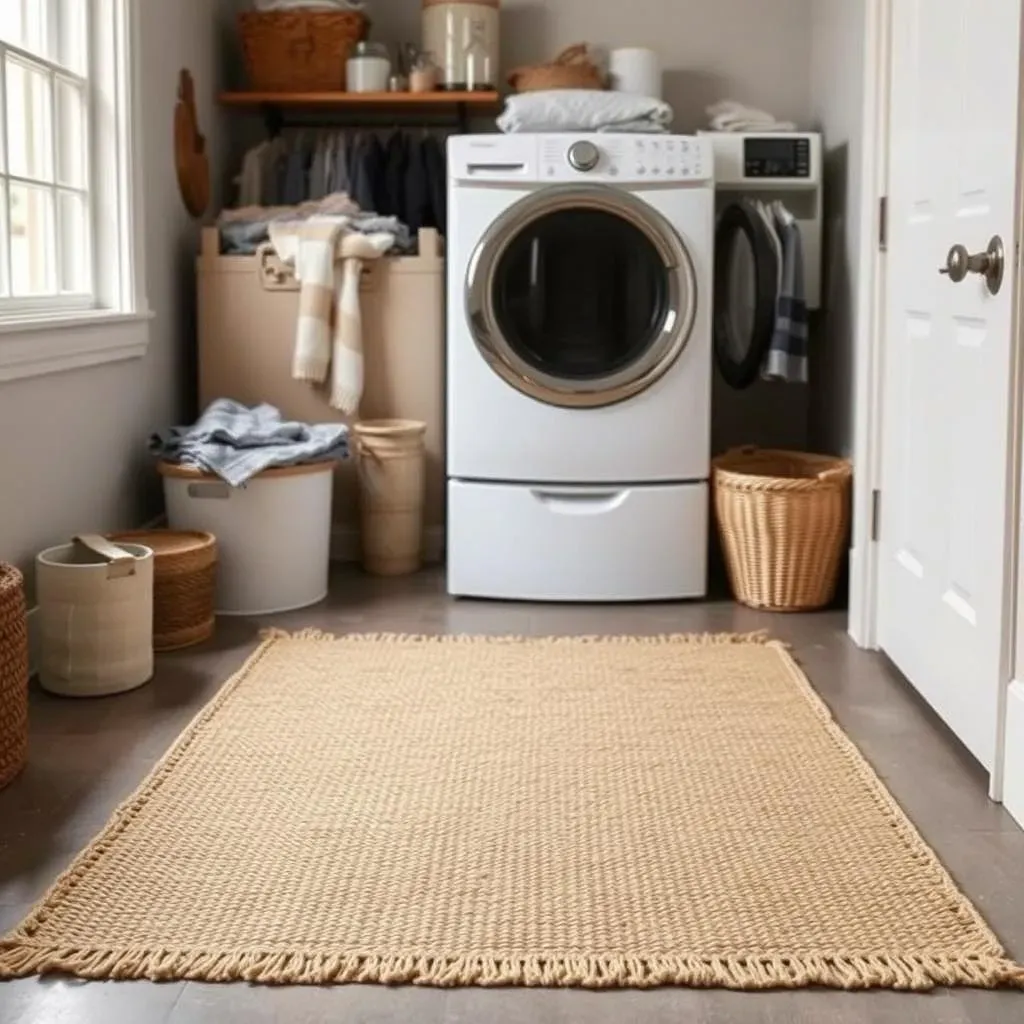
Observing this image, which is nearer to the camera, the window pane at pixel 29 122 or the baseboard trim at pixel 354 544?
the window pane at pixel 29 122

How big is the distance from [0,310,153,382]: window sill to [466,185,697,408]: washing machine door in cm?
79

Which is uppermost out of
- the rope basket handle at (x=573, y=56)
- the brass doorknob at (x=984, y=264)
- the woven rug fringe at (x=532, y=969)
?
the rope basket handle at (x=573, y=56)

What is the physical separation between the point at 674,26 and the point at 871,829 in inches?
114

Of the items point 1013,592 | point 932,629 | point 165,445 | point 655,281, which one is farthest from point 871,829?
point 165,445

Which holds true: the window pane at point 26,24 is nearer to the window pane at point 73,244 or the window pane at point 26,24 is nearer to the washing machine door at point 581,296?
the window pane at point 73,244

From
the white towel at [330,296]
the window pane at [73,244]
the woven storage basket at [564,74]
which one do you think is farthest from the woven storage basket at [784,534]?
the window pane at [73,244]

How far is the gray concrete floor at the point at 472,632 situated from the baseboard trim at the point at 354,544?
0.50 feet

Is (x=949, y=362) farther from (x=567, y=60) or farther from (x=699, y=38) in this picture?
(x=699, y=38)

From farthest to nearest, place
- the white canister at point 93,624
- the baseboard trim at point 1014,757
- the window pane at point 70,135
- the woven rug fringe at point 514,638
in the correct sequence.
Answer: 1. the window pane at point 70,135
2. the woven rug fringe at point 514,638
3. the white canister at point 93,624
4. the baseboard trim at point 1014,757

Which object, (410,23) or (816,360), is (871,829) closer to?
(816,360)

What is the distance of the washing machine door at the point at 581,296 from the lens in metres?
3.30

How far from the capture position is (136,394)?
341 cm

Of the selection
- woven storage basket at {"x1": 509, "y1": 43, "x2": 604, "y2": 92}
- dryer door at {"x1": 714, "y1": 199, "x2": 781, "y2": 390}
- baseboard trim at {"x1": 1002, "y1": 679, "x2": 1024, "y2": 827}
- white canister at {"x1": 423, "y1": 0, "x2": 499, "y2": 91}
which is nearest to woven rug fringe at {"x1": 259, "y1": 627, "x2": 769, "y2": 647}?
dryer door at {"x1": 714, "y1": 199, "x2": 781, "y2": 390}

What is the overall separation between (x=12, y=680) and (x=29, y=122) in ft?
4.58
